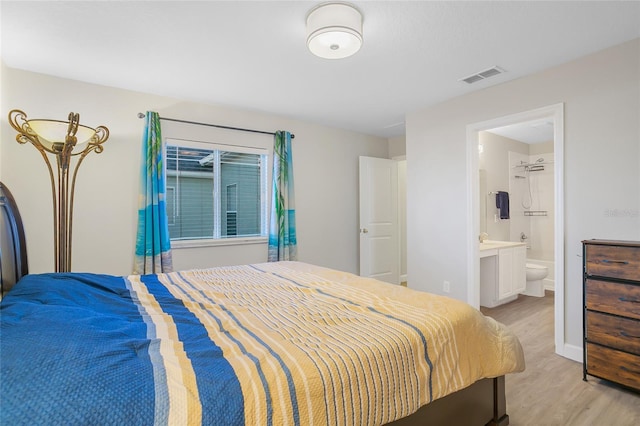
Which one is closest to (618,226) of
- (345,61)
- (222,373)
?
(345,61)

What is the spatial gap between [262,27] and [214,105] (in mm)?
1739

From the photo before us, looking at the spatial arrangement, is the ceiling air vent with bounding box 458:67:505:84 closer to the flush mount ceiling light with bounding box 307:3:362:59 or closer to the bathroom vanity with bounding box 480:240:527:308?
the flush mount ceiling light with bounding box 307:3:362:59

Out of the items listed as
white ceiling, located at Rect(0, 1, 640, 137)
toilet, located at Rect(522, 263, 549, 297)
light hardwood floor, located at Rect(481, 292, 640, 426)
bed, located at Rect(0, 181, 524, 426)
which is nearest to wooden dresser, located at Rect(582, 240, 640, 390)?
light hardwood floor, located at Rect(481, 292, 640, 426)

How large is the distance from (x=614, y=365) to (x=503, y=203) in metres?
3.19

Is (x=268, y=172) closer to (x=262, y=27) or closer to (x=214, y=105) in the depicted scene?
(x=214, y=105)

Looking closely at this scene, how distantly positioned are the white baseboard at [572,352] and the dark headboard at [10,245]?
3879mm

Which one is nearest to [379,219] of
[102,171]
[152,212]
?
[152,212]

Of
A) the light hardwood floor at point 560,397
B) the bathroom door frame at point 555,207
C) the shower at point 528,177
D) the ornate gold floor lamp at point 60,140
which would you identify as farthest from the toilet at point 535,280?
the ornate gold floor lamp at point 60,140

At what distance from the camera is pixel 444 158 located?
141 inches

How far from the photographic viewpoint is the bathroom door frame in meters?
2.62

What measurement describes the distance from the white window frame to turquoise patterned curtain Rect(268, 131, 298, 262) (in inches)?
4.9

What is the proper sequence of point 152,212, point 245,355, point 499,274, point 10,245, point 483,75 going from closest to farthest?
point 245,355 < point 10,245 < point 483,75 < point 152,212 < point 499,274

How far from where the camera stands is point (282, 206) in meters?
3.95

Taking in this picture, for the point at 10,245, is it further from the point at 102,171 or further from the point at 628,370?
the point at 628,370
